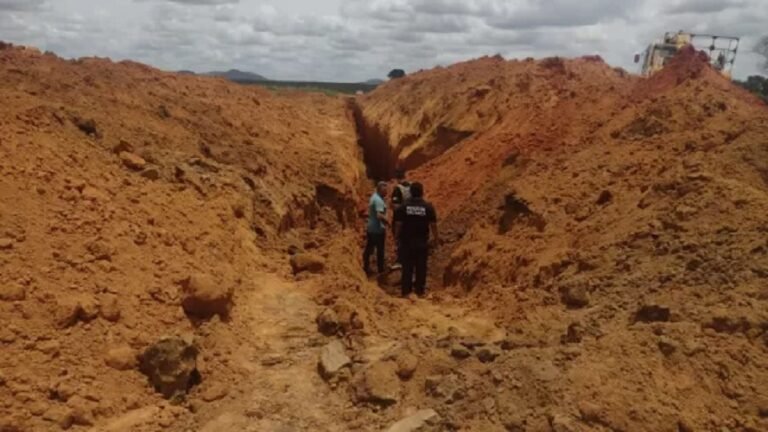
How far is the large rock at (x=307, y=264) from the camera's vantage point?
22.9ft

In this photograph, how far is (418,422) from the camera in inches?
164

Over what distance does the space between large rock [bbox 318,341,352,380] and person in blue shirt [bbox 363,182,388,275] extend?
380 centimetres

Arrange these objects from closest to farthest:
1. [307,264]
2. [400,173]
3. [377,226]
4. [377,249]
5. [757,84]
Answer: [307,264] → [377,226] → [377,249] → [400,173] → [757,84]

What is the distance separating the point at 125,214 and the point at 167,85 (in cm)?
855

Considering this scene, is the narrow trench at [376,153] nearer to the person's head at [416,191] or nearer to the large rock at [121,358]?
the person's head at [416,191]

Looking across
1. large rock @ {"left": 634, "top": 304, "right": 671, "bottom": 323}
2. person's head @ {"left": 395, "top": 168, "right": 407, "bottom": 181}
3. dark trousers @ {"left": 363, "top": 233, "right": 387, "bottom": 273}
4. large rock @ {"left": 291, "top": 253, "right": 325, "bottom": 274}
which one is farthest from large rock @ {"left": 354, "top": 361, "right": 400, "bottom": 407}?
person's head @ {"left": 395, "top": 168, "right": 407, "bottom": 181}

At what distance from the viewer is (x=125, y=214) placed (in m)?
6.05

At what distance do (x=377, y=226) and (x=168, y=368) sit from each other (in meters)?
4.82

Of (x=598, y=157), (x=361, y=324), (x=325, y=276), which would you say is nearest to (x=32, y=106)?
(x=325, y=276)

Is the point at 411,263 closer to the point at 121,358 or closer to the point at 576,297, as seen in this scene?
the point at 576,297

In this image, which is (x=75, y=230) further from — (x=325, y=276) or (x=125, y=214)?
(x=325, y=276)

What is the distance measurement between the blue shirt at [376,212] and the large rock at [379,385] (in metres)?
4.20

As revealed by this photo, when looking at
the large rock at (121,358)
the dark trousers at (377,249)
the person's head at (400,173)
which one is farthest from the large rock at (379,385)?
the person's head at (400,173)

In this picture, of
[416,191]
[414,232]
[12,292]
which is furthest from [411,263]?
[12,292]
